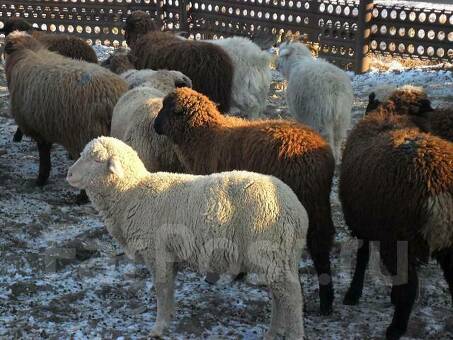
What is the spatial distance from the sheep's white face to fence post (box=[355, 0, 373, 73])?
8836mm

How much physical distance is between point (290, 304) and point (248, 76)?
185 inches

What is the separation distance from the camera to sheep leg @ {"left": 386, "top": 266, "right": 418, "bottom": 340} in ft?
13.6

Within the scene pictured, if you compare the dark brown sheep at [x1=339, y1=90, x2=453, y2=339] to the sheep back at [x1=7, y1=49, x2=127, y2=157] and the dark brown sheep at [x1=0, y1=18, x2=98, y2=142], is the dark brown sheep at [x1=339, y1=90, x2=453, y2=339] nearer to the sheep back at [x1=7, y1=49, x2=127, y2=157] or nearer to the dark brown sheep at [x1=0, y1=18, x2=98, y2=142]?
the sheep back at [x1=7, y1=49, x2=127, y2=157]

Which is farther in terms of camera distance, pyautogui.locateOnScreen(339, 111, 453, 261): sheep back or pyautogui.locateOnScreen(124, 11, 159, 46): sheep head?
pyautogui.locateOnScreen(124, 11, 159, 46): sheep head

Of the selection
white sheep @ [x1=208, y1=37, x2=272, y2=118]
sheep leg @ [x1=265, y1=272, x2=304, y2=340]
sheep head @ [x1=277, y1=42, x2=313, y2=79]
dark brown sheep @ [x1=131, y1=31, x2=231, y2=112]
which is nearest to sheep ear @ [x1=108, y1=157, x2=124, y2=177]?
sheep leg @ [x1=265, y1=272, x2=304, y2=340]

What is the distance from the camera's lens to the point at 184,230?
13.6ft

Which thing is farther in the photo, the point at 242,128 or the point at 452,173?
the point at 242,128

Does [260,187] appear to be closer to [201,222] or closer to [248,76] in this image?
[201,222]

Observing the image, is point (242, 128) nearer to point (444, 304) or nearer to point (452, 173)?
point (452, 173)

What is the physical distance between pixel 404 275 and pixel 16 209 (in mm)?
4043

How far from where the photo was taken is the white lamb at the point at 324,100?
23.8 ft

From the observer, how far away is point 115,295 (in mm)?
4957

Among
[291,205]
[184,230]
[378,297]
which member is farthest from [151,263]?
[378,297]

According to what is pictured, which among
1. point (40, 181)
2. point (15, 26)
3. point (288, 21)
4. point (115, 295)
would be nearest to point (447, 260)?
point (115, 295)
